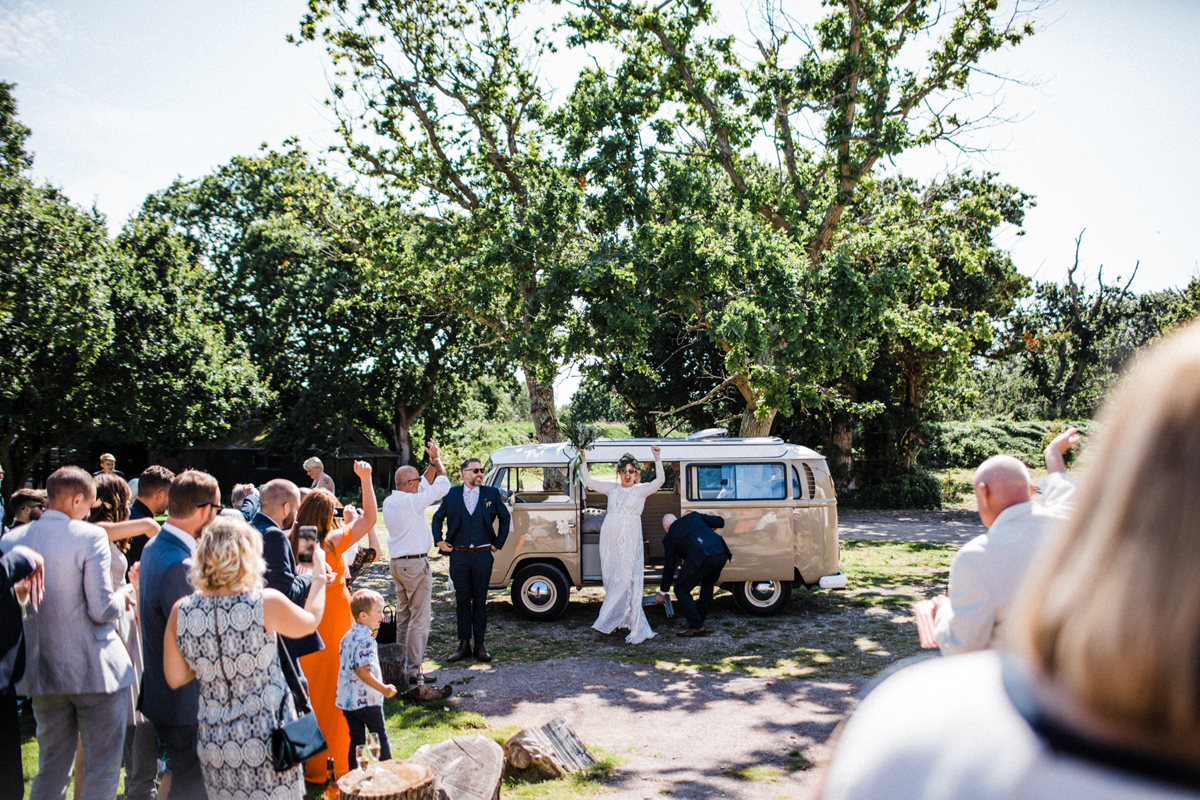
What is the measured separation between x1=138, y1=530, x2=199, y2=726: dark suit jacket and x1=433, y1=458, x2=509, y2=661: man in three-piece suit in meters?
4.73

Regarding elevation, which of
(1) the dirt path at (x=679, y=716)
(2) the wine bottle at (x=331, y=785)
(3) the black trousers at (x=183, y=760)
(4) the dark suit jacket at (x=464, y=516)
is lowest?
(1) the dirt path at (x=679, y=716)

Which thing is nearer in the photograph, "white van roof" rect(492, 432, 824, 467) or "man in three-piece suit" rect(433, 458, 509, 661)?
"man in three-piece suit" rect(433, 458, 509, 661)

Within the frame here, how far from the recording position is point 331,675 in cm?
578

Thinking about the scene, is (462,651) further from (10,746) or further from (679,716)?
(10,746)

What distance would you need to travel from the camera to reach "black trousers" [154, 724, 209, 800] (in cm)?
414

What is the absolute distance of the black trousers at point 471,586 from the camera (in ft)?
29.7

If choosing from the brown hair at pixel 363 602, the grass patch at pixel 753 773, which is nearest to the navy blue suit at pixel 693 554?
the grass patch at pixel 753 773

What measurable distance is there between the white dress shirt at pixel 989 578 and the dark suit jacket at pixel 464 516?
598cm

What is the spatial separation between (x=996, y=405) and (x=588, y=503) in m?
52.6

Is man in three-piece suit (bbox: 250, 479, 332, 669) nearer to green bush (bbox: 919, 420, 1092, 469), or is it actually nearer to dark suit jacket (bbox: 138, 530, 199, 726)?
dark suit jacket (bbox: 138, 530, 199, 726)

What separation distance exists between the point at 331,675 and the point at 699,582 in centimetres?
592

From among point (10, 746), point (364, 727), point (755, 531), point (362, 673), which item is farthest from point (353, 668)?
point (755, 531)

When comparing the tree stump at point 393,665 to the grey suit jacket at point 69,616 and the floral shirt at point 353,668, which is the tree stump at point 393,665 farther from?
the grey suit jacket at point 69,616

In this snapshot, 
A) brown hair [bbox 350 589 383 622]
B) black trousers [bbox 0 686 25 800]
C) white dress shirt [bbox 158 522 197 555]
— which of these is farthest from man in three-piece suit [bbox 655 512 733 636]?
black trousers [bbox 0 686 25 800]
